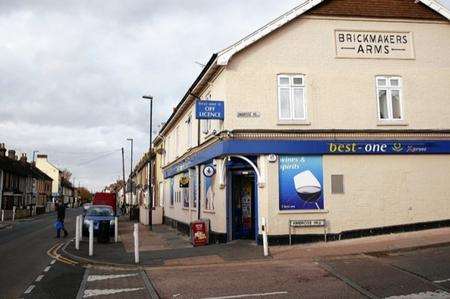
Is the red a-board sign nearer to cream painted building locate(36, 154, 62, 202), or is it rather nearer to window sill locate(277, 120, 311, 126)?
window sill locate(277, 120, 311, 126)

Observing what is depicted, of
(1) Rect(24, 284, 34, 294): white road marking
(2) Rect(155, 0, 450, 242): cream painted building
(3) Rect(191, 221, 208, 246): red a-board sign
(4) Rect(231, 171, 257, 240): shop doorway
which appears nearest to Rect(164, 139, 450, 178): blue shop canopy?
(2) Rect(155, 0, 450, 242): cream painted building

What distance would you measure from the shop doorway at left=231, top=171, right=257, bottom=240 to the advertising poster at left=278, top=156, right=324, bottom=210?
1.45 meters

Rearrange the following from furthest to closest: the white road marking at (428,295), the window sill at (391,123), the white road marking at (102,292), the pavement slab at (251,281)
Answer: the window sill at (391,123) → the white road marking at (102,292) → the pavement slab at (251,281) → the white road marking at (428,295)

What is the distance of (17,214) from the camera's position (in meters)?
50.8

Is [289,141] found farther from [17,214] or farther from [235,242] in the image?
[17,214]

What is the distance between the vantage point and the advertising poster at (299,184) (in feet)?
55.0

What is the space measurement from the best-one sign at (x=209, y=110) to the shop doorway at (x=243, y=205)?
238cm

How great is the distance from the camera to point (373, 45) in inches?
709

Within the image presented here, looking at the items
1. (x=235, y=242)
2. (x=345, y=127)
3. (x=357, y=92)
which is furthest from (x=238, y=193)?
(x=357, y=92)

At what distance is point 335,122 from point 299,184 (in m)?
2.63

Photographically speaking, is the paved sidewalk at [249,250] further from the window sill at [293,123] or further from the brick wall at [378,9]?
the brick wall at [378,9]

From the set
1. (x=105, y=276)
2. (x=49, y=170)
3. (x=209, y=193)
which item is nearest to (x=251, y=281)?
(x=105, y=276)

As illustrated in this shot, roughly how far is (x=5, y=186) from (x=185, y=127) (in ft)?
113

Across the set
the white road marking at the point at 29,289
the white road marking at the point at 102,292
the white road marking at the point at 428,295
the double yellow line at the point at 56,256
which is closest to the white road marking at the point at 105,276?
the white road marking at the point at 29,289
